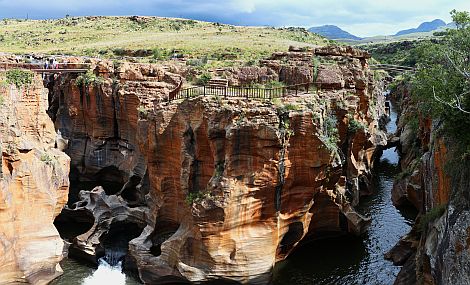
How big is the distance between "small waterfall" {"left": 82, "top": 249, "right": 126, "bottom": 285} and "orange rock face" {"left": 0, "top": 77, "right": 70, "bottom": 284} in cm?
199

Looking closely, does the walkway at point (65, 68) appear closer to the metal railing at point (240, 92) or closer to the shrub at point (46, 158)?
the shrub at point (46, 158)

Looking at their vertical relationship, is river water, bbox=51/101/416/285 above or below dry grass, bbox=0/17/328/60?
below

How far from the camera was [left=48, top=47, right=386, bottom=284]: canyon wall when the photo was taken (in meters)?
24.4

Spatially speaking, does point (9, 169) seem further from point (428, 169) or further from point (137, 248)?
point (428, 169)

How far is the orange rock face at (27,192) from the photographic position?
24422 millimetres

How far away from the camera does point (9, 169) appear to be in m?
24.8

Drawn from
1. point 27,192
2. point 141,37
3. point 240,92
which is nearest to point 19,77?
point 27,192

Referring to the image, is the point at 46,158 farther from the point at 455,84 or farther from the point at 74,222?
the point at 455,84

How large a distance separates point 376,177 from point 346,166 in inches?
571

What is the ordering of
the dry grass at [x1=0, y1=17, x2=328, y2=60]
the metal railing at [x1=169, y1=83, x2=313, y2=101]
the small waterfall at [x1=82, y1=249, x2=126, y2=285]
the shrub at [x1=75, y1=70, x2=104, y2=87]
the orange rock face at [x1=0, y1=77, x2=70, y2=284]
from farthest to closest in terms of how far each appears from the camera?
the dry grass at [x1=0, y1=17, x2=328, y2=60] < the shrub at [x1=75, y1=70, x2=104, y2=87] < the small waterfall at [x1=82, y1=249, x2=126, y2=285] < the metal railing at [x1=169, y1=83, x2=313, y2=101] < the orange rock face at [x1=0, y1=77, x2=70, y2=284]

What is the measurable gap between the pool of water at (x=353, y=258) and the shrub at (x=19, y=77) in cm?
1693

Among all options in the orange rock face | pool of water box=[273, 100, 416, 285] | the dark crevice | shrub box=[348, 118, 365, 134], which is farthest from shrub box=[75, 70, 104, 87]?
pool of water box=[273, 100, 416, 285]

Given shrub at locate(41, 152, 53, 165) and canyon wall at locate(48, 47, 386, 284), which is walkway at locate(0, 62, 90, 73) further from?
shrub at locate(41, 152, 53, 165)

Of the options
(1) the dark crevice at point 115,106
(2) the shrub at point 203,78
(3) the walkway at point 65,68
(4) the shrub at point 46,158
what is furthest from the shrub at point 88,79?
(4) the shrub at point 46,158
